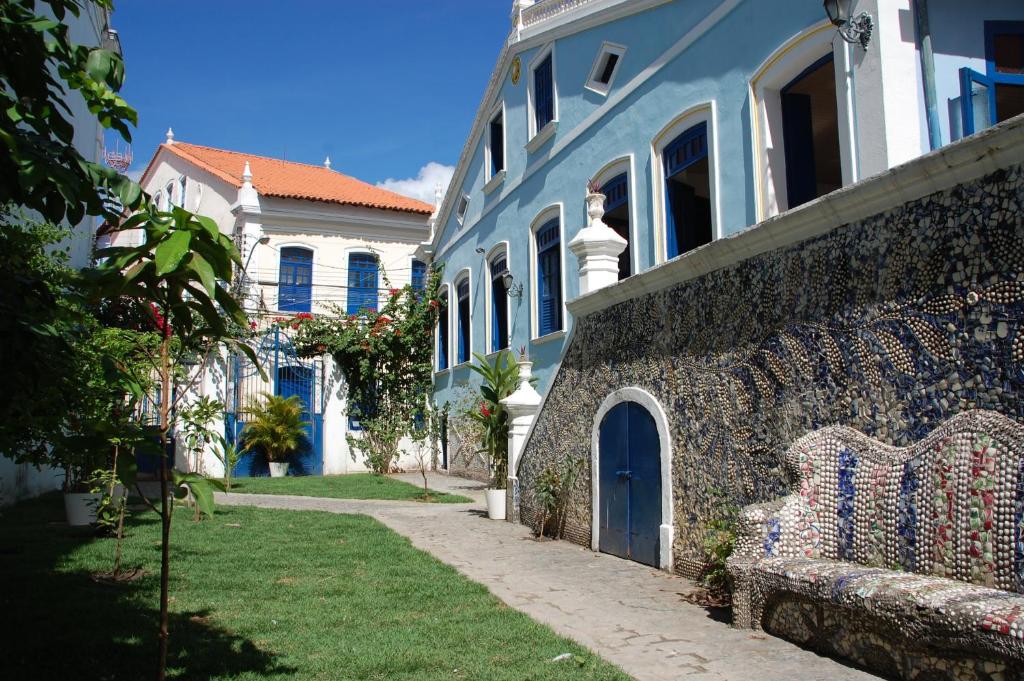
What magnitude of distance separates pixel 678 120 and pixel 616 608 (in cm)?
738

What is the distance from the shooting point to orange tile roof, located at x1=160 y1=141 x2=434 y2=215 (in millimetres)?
22906

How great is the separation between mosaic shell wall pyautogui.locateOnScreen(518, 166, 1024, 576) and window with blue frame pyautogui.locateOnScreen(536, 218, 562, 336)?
6.32 metres

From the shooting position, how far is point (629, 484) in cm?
773

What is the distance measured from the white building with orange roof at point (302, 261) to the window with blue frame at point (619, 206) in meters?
9.44

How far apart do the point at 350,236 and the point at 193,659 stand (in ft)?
63.7

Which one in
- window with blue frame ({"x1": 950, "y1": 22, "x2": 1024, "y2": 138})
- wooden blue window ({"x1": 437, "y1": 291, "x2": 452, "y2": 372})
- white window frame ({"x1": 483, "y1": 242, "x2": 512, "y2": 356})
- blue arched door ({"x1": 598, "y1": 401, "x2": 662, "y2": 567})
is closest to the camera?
blue arched door ({"x1": 598, "y1": 401, "x2": 662, "y2": 567})

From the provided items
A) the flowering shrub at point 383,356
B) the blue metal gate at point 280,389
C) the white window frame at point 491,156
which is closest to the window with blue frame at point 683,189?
the white window frame at point 491,156

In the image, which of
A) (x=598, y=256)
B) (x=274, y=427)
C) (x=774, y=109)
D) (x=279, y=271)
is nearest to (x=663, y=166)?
(x=774, y=109)

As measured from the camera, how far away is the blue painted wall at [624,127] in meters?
9.72

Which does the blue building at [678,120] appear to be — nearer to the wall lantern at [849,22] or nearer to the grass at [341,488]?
the wall lantern at [849,22]

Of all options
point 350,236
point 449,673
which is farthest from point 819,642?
point 350,236

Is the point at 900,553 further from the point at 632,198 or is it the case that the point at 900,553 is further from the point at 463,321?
the point at 463,321

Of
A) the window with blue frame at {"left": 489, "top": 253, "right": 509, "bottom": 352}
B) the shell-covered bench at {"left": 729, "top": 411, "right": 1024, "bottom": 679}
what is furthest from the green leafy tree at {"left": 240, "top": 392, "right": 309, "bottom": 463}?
the shell-covered bench at {"left": 729, "top": 411, "right": 1024, "bottom": 679}

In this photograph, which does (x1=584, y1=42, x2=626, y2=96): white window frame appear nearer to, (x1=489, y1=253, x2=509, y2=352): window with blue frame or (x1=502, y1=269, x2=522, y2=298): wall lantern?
(x1=502, y1=269, x2=522, y2=298): wall lantern
